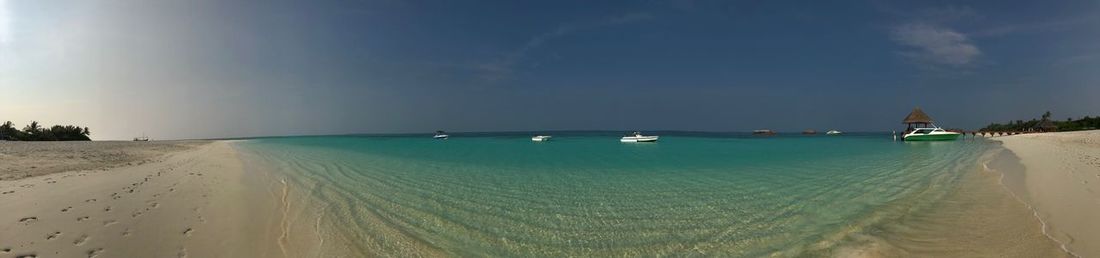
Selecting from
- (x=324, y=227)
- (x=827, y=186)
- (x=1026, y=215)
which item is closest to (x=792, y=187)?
(x=827, y=186)

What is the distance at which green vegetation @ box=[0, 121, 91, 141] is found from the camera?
46.7 meters

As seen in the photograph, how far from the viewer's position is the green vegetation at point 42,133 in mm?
46656

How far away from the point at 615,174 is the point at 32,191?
1616cm

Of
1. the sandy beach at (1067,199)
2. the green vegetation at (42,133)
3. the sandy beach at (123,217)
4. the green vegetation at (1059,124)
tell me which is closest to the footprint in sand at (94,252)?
the sandy beach at (123,217)

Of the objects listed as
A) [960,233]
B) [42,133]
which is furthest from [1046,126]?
[42,133]

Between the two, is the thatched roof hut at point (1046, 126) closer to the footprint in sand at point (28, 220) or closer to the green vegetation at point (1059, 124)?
the green vegetation at point (1059, 124)

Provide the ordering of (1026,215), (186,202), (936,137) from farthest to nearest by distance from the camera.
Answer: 1. (936,137)
2. (186,202)
3. (1026,215)

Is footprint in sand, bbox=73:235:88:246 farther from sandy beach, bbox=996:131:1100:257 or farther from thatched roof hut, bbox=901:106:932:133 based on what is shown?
thatched roof hut, bbox=901:106:932:133

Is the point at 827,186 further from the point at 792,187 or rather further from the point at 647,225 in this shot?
the point at 647,225

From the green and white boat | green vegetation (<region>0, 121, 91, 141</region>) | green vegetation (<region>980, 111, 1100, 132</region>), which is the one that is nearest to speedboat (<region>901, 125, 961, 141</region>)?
the green and white boat

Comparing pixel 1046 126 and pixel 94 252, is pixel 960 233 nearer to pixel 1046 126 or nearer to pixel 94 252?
pixel 94 252

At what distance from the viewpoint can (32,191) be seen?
987cm

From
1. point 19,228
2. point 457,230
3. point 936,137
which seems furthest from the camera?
point 936,137

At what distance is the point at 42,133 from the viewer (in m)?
50.4
